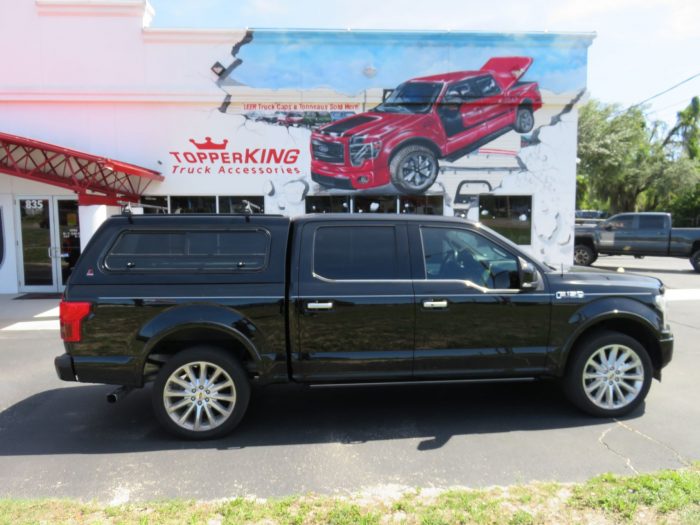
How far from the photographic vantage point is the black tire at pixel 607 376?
4.52 metres

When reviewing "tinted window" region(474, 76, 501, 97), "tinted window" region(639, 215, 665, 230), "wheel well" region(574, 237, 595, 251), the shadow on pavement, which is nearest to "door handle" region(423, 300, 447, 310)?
the shadow on pavement

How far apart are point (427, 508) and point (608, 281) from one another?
274 cm

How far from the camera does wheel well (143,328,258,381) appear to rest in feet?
13.8

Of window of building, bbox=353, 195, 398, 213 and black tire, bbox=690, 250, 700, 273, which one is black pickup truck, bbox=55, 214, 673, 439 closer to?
window of building, bbox=353, 195, 398, 213

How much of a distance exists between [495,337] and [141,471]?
2.99 meters

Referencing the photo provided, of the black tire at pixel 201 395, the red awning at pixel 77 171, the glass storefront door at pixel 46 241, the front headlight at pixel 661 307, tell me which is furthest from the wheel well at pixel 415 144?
the black tire at pixel 201 395

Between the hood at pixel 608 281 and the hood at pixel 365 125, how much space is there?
29.9 ft

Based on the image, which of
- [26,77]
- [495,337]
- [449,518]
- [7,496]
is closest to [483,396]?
[495,337]

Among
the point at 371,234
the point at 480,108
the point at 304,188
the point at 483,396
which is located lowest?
the point at 483,396

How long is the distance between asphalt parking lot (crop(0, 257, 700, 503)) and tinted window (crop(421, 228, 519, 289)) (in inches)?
51.4

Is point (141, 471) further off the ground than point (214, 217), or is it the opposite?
point (214, 217)

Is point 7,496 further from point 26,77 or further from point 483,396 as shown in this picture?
point 26,77

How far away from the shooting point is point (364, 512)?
10.2 ft

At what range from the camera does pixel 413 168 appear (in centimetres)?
1330
